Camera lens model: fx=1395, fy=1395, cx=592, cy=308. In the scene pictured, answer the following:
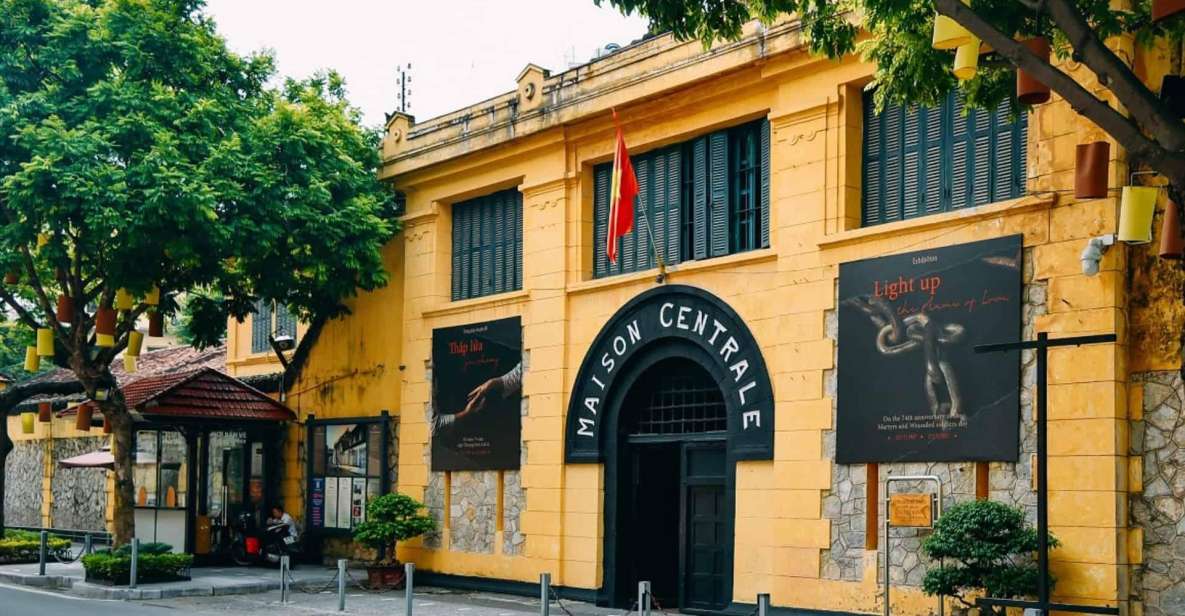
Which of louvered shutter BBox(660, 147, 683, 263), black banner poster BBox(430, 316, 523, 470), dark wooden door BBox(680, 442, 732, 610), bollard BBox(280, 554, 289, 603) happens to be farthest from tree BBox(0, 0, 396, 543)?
dark wooden door BBox(680, 442, 732, 610)

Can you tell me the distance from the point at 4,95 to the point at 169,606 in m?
9.07

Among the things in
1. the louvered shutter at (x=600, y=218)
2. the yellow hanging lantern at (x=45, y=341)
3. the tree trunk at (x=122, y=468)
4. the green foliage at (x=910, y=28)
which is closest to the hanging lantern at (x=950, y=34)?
the green foliage at (x=910, y=28)

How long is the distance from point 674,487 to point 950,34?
1233 centimetres

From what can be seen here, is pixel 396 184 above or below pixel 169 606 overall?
above

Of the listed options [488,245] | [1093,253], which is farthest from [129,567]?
[1093,253]

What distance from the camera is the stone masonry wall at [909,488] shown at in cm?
1631

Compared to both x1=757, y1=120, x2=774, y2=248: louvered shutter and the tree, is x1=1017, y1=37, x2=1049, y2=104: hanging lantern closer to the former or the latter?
x1=757, y1=120, x2=774, y2=248: louvered shutter

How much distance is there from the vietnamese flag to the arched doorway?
2.17 m

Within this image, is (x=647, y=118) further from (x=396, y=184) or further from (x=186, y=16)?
(x=186, y=16)

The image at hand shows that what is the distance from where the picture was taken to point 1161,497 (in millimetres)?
15281

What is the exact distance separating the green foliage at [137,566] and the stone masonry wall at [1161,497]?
16726mm

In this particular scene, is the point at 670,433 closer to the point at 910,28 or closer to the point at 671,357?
the point at 671,357

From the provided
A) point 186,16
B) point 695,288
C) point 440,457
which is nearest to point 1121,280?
point 695,288

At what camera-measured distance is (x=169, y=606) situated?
2278 centimetres
